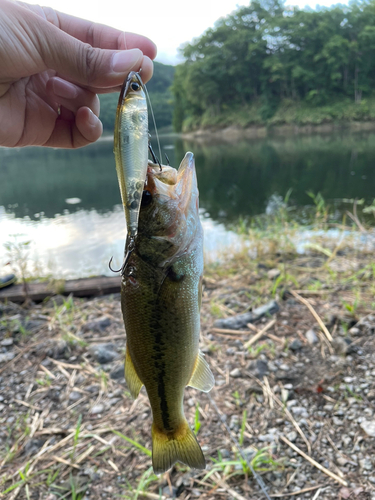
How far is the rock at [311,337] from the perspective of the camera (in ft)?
12.4

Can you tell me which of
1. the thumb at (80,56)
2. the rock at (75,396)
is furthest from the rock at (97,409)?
the thumb at (80,56)

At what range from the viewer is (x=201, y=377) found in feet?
5.57

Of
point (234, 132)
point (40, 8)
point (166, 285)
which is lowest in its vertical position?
point (234, 132)

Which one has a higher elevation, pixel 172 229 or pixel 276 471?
pixel 172 229

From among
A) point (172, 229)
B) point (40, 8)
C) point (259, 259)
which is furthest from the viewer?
point (259, 259)

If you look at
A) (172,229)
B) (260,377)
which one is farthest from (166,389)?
(260,377)

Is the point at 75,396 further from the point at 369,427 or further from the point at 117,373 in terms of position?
the point at 369,427

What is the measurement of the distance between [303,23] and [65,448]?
67274 millimetres

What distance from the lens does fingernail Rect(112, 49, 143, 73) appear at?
1.63 m

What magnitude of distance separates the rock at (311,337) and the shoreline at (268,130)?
44854 millimetres

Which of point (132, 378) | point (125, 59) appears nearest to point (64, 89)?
point (125, 59)

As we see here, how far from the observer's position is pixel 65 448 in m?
2.85

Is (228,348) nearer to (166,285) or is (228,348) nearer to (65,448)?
(65,448)

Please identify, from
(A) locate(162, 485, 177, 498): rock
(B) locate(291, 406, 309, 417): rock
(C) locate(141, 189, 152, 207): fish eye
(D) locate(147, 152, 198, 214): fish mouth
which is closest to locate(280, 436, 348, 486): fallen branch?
(B) locate(291, 406, 309, 417): rock
